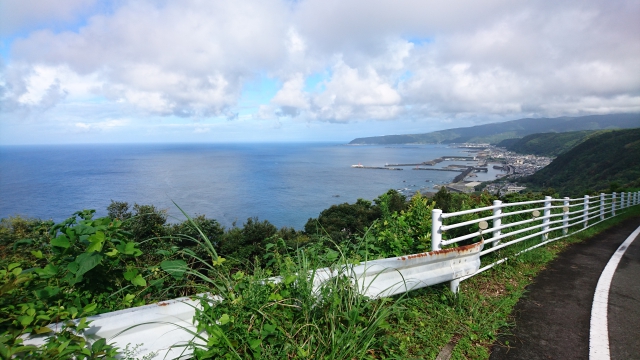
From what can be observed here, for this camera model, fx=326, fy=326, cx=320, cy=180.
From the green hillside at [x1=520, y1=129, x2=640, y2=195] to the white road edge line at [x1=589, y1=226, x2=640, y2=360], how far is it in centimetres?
6734

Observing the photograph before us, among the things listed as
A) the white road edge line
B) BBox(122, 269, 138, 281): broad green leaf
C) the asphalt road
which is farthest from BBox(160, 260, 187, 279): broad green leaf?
the white road edge line

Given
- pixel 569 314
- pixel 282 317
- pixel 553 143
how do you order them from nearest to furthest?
pixel 282 317
pixel 569 314
pixel 553 143

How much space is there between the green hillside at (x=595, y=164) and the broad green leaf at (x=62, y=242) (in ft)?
241

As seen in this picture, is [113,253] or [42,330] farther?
[113,253]

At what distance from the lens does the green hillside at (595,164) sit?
64219mm

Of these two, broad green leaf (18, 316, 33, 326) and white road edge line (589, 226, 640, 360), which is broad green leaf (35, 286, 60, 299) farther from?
white road edge line (589, 226, 640, 360)

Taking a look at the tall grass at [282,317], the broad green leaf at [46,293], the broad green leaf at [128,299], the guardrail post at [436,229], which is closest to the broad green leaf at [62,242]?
the broad green leaf at [46,293]

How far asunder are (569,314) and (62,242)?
15.6 ft

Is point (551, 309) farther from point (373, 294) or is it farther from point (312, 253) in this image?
point (312, 253)

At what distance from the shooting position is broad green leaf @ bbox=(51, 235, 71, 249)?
75.8 inches

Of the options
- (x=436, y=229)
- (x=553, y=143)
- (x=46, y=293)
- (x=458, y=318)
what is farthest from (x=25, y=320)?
(x=553, y=143)

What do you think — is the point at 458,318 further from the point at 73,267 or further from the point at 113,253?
the point at 73,267

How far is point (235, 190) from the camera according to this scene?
72.8 metres

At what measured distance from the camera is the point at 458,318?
3326 mm
